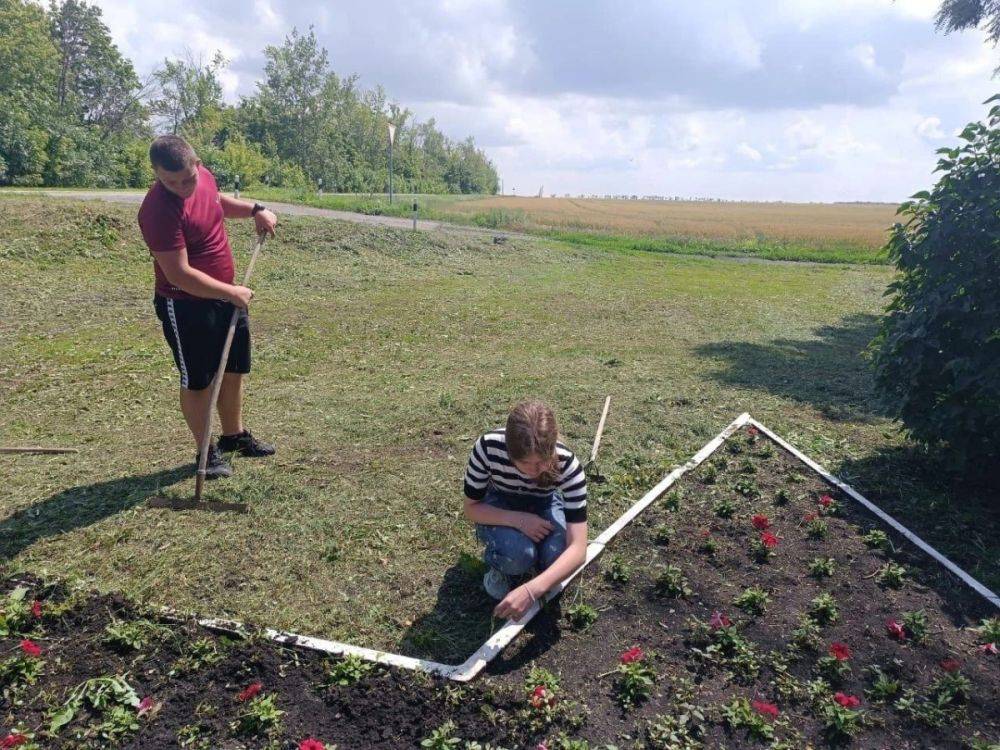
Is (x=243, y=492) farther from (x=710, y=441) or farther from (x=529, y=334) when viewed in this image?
(x=529, y=334)

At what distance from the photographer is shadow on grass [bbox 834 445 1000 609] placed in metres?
3.68

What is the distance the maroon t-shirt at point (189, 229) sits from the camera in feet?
12.0

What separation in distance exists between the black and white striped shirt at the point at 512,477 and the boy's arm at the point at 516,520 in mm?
72

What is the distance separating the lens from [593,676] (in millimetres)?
2686

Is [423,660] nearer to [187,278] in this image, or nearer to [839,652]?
[839,652]

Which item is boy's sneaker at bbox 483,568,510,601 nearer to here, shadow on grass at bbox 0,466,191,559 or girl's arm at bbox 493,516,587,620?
girl's arm at bbox 493,516,587,620

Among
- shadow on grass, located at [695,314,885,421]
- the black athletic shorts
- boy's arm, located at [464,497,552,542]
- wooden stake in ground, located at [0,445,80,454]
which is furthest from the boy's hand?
shadow on grass, located at [695,314,885,421]

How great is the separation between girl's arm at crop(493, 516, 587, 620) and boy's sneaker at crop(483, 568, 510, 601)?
0.93 ft

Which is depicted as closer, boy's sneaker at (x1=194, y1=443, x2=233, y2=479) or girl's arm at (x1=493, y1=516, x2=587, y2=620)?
girl's arm at (x1=493, y1=516, x2=587, y2=620)

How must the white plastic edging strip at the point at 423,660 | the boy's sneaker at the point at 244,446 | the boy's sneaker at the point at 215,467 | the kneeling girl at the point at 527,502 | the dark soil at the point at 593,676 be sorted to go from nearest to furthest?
the dark soil at the point at 593,676
the white plastic edging strip at the point at 423,660
the kneeling girl at the point at 527,502
the boy's sneaker at the point at 215,467
the boy's sneaker at the point at 244,446

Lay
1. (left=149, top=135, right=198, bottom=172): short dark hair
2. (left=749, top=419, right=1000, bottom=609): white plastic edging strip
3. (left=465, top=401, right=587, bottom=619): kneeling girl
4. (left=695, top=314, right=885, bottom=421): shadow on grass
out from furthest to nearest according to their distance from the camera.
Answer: (left=695, top=314, right=885, bottom=421): shadow on grass, (left=149, top=135, right=198, bottom=172): short dark hair, (left=749, top=419, right=1000, bottom=609): white plastic edging strip, (left=465, top=401, right=587, bottom=619): kneeling girl

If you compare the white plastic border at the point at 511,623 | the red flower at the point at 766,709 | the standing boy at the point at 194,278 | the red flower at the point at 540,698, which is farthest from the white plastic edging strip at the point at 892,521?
the standing boy at the point at 194,278

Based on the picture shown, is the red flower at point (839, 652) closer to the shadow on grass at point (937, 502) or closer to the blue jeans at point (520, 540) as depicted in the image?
the shadow on grass at point (937, 502)

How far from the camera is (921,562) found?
3.53 m
